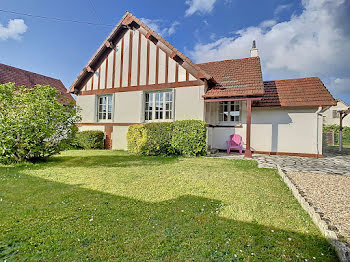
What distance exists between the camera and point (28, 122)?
5242 mm

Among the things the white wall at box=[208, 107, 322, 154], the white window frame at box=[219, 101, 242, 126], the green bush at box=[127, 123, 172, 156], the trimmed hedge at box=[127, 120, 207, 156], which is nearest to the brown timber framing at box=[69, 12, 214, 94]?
the white window frame at box=[219, 101, 242, 126]

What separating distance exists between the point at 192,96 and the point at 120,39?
18.2 ft

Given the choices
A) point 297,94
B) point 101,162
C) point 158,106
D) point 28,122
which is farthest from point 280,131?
point 28,122

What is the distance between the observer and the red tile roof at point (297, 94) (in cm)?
795

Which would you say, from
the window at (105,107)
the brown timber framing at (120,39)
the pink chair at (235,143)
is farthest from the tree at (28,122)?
the pink chair at (235,143)

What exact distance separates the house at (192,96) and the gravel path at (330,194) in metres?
2.98

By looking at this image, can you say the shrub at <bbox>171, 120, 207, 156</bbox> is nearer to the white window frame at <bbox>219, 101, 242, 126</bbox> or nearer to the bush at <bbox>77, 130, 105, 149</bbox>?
the white window frame at <bbox>219, 101, 242, 126</bbox>

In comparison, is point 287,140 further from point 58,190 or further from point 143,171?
point 58,190

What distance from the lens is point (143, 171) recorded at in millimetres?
4996

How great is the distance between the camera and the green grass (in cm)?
176

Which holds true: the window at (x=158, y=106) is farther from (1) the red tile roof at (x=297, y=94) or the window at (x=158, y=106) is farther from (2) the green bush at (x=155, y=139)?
(1) the red tile roof at (x=297, y=94)

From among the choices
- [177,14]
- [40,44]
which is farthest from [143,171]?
[40,44]

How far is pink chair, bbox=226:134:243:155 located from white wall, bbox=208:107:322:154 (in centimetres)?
26

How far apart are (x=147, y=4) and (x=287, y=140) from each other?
35.7ft
